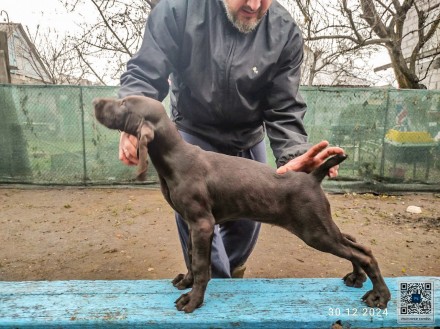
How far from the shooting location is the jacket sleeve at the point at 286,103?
8.75 feet

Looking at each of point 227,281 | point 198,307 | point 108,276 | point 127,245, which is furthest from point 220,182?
point 127,245

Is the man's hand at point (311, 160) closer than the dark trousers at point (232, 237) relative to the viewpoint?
Yes

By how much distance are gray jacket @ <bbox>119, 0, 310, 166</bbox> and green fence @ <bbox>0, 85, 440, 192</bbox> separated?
5.85 metres

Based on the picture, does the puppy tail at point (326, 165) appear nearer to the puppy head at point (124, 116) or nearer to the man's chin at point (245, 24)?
the puppy head at point (124, 116)

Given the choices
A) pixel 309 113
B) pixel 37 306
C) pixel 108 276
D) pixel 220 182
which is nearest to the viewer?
pixel 220 182

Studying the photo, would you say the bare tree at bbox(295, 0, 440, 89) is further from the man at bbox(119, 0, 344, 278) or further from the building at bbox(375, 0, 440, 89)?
the man at bbox(119, 0, 344, 278)

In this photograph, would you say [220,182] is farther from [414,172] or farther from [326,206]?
[414,172]

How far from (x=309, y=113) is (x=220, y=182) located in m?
6.82

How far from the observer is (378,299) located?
7.64 ft

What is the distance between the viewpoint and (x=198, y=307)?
7.46ft

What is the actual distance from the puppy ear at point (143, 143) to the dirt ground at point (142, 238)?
2.94 meters

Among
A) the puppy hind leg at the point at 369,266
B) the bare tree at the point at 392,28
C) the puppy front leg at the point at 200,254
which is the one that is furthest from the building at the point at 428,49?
the puppy front leg at the point at 200,254

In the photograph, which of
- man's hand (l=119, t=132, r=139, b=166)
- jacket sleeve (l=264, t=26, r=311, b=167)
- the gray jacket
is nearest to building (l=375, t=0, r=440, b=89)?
jacket sleeve (l=264, t=26, r=311, b=167)

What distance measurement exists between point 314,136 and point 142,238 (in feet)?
15.4
